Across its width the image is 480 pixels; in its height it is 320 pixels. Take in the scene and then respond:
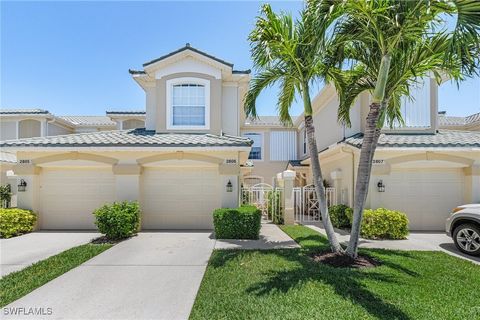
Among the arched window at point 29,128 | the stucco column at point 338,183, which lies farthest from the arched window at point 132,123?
the stucco column at point 338,183

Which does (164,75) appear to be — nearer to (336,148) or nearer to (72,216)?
(72,216)

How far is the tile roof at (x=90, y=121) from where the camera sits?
24.8 m

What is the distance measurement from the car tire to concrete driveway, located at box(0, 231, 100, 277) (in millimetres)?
12330

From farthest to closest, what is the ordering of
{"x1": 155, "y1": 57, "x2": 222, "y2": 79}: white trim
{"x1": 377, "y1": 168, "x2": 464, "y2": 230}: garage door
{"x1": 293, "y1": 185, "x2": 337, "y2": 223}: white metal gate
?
{"x1": 293, "y1": 185, "x2": 337, "y2": 223}: white metal gate → {"x1": 155, "y1": 57, "x2": 222, "y2": 79}: white trim → {"x1": 377, "y1": 168, "x2": 464, "y2": 230}: garage door

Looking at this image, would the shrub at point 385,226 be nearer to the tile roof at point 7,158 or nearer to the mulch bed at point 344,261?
the mulch bed at point 344,261

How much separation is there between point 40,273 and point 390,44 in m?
9.87

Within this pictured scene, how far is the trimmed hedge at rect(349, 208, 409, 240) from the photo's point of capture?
10219mm

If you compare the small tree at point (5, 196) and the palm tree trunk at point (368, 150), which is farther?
the small tree at point (5, 196)

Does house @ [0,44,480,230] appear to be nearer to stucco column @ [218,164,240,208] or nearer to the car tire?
stucco column @ [218,164,240,208]

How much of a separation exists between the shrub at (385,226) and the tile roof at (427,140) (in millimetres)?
2819

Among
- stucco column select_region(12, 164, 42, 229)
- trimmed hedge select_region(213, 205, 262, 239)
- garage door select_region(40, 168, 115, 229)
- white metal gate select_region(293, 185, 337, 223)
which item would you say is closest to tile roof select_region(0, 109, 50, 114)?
stucco column select_region(12, 164, 42, 229)

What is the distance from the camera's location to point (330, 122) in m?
16.7

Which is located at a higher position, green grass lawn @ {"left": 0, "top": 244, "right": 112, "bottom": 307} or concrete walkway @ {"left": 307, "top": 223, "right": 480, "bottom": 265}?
green grass lawn @ {"left": 0, "top": 244, "right": 112, "bottom": 307}

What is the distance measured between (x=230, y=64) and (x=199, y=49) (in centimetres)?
164
